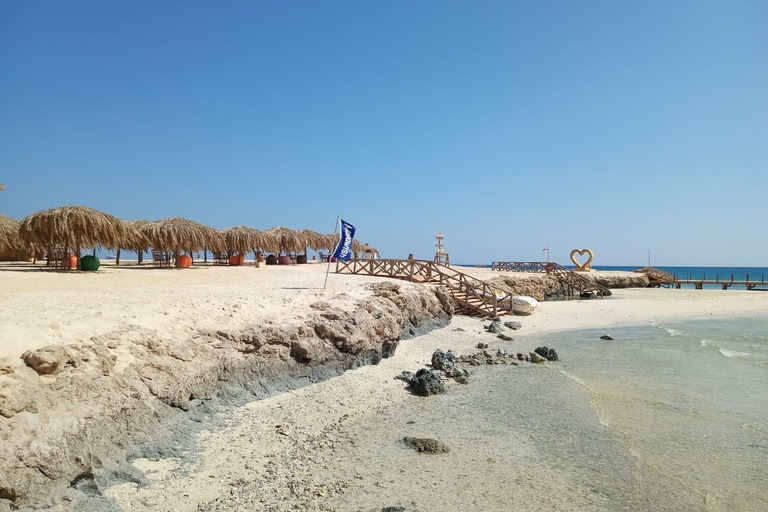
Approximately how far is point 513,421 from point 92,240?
1539 centimetres

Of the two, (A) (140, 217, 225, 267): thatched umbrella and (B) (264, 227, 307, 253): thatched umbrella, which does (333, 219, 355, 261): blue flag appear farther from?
(B) (264, 227, 307, 253): thatched umbrella

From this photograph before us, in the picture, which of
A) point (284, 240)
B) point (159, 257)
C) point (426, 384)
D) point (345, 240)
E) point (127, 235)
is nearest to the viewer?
point (426, 384)

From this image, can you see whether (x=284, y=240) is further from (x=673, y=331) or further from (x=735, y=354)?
(x=735, y=354)

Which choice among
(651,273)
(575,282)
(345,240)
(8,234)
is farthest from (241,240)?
(651,273)

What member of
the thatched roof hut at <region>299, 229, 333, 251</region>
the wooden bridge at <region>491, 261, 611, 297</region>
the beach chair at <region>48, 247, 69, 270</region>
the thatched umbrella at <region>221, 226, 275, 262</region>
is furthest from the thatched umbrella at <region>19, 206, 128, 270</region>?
the wooden bridge at <region>491, 261, 611, 297</region>

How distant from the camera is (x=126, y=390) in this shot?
5398 millimetres

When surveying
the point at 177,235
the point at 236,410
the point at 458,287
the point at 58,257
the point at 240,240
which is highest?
the point at 240,240

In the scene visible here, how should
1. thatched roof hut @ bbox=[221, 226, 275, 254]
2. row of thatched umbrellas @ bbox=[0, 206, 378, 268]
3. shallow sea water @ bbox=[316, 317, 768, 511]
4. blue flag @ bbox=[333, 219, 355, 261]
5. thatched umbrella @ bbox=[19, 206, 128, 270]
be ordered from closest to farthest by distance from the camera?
shallow sea water @ bbox=[316, 317, 768, 511]
blue flag @ bbox=[333, 219, 355, 261]
thatched umbrella @ bbox=[19, 206, 128, 270]
row of thatched umbrellas @ bbox=[0, 206, 378, 268]
thatched roof hut @ bbox=[221, 226, 275, 254]

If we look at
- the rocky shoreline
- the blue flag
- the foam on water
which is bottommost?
the foam on water

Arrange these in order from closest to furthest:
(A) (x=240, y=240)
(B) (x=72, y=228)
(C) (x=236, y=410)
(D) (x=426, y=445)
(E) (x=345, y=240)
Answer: (D) (x=426, y=445) → (C) (x=236, y=410) → (E) (x=345, y=240) → (B) (x=72, y=228) → (A) (x=240, y=240)

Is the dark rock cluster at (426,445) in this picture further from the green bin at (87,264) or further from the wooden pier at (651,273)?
the wooden pier at (651,273)

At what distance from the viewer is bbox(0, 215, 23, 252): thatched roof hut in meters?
19.6

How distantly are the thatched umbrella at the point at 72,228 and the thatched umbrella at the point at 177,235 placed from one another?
2.95 metres

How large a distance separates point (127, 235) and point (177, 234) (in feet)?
10.0
